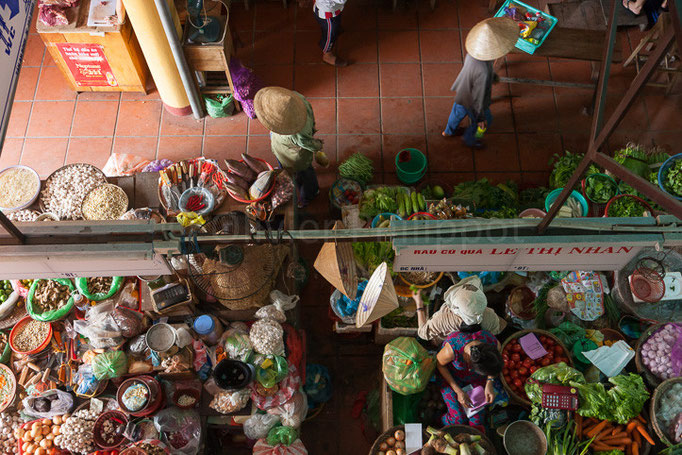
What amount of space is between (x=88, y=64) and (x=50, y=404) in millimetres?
3903

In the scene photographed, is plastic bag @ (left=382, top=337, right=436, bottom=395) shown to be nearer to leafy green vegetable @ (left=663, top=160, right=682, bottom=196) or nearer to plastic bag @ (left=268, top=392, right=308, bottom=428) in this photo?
plastic bag @ (left=268, top=392, right=308, bottom=428)

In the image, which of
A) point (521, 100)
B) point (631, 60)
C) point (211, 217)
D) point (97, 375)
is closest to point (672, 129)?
point (631, 60)

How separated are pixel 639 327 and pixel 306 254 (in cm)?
323

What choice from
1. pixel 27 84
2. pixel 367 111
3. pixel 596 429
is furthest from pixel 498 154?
pixel 27 84

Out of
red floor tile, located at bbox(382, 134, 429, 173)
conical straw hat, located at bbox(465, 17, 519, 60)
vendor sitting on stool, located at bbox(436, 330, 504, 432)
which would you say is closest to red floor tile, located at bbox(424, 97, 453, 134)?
red floor tile, located at bbox(382, 134, 429, 173)

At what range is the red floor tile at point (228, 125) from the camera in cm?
625

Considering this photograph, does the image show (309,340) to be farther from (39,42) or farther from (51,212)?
(39,42)

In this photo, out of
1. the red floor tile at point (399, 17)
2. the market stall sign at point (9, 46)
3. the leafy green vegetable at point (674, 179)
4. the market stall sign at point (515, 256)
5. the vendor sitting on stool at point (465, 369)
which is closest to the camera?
the market stall sign at point (9, 46)

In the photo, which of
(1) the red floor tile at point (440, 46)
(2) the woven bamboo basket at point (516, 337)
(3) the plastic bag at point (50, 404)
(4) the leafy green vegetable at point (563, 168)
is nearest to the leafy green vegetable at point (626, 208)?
(4) the leafy green vegetable at point (563, 168)

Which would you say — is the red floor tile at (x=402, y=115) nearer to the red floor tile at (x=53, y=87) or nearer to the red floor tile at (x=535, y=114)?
the red floor tile at (x=535, y=114)

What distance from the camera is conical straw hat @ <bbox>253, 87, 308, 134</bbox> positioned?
4.41m

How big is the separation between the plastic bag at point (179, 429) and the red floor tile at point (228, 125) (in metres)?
3.33

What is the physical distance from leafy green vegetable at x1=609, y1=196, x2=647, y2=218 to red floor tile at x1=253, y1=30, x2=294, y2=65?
4164 mm

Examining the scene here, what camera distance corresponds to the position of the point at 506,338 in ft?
14.9
